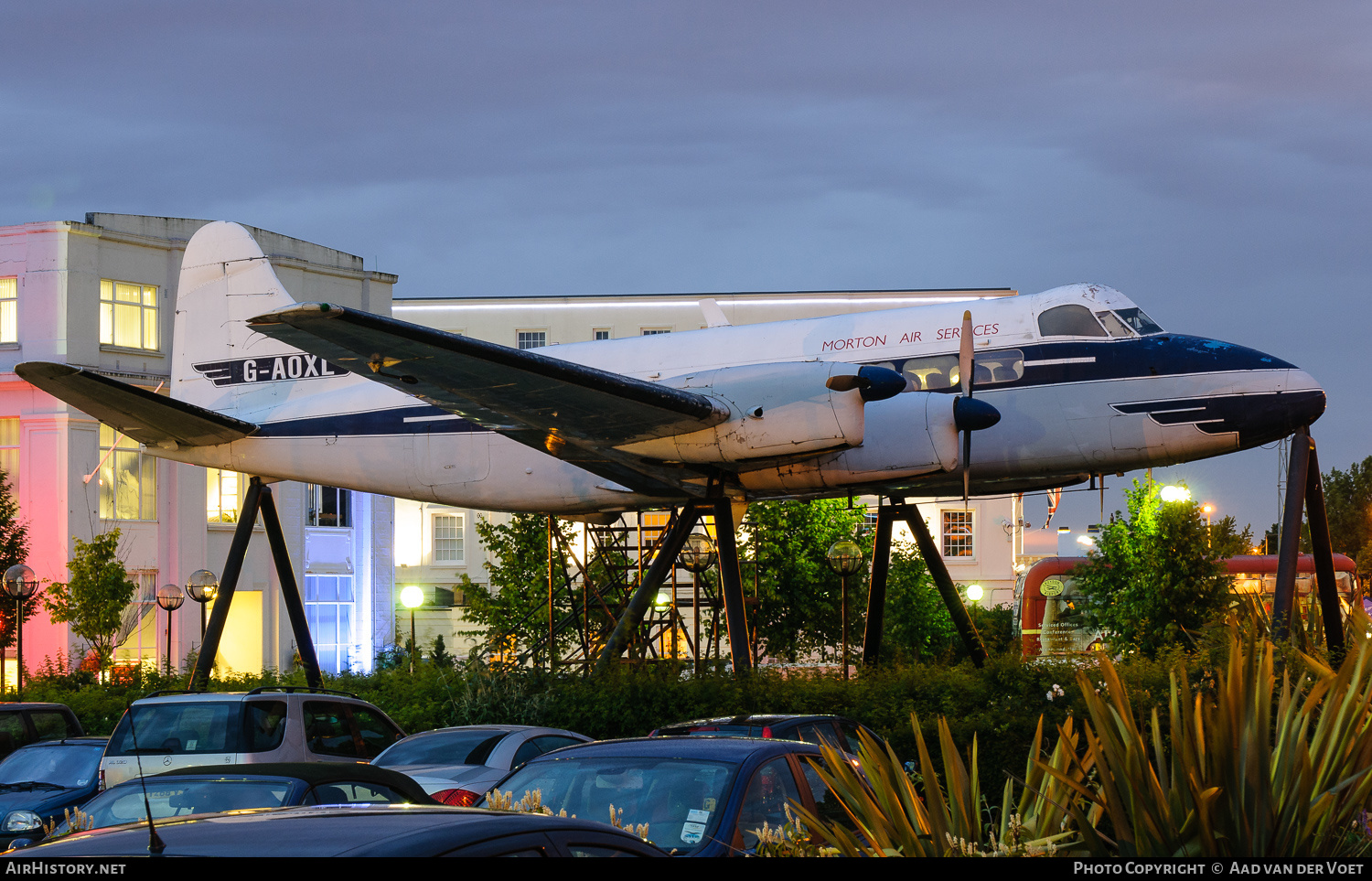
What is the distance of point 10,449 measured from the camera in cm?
3981

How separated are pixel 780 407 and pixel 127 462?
30303 millimetres

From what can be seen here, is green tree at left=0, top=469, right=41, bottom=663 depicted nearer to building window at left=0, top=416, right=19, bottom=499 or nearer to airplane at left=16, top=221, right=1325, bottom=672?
building window at left=0, top=416, right=19, bottom=499

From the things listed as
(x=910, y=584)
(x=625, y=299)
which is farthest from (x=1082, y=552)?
(x=625, y=299)

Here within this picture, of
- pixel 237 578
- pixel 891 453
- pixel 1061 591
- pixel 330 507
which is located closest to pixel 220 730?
pixel 891 453

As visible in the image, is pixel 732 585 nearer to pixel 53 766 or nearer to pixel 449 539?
pixel 53 766

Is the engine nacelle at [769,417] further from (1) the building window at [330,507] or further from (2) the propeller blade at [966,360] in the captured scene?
(1) the building window at [330,507]

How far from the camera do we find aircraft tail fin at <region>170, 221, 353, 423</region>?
2388 centimetres

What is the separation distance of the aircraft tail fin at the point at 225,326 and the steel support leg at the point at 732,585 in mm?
9251

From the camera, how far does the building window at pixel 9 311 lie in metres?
39.7

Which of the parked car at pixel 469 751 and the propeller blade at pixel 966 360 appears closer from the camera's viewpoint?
the parked car at pixel 469 751

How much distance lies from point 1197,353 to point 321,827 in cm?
1631

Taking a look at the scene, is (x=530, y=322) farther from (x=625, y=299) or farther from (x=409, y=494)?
(x=409, y=494)

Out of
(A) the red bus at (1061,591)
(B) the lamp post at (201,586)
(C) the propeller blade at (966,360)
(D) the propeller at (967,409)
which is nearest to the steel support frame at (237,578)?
(B) the lamp post at (201,586)

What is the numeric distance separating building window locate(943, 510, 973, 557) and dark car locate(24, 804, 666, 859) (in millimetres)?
59972
